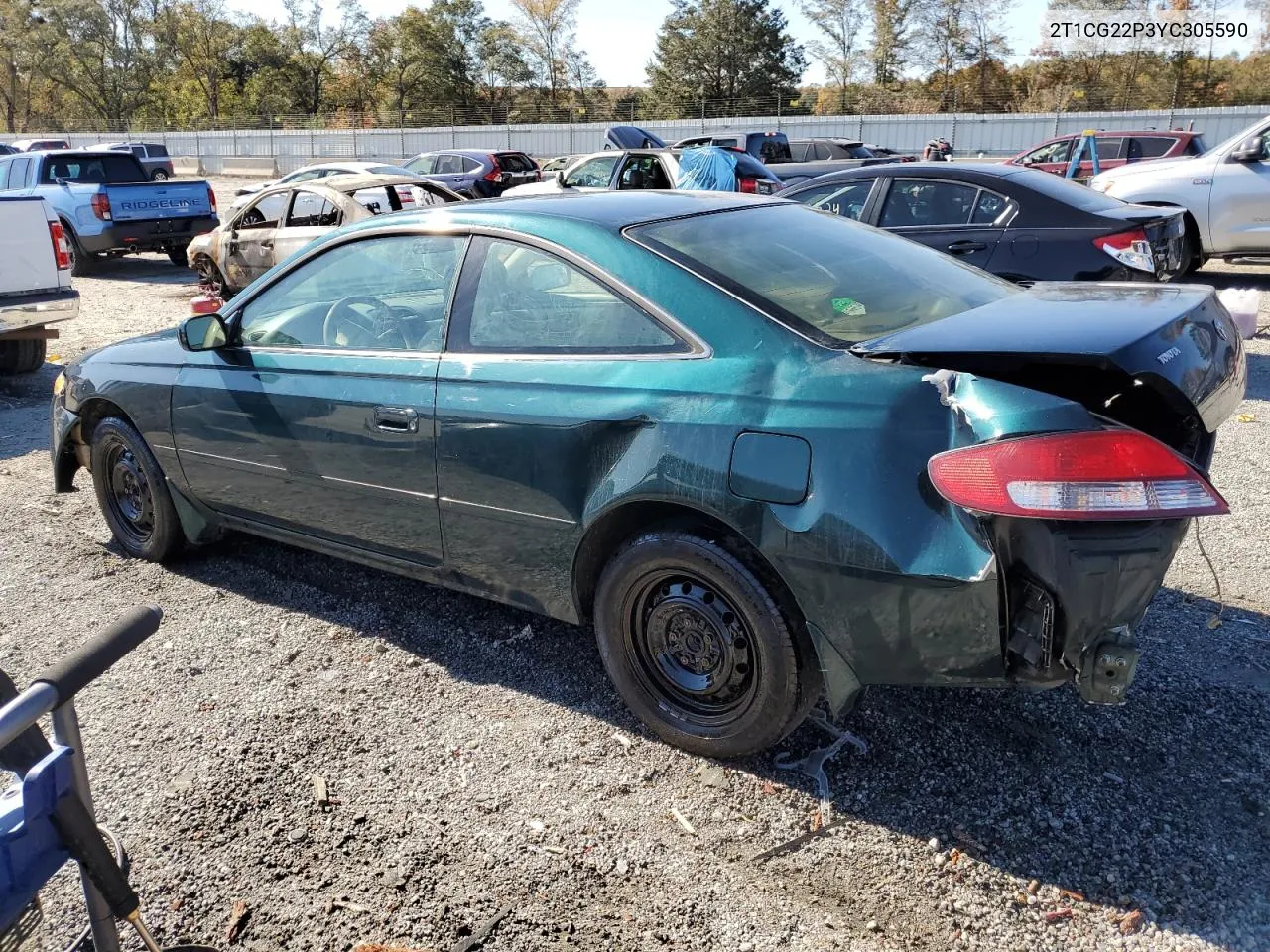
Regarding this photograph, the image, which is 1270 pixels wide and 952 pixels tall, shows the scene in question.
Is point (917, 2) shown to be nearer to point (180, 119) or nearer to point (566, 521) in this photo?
point (180, 119)

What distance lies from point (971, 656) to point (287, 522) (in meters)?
2.73

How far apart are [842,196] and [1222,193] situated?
17.1 feet

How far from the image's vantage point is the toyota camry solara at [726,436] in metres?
2.47

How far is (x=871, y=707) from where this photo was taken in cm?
337

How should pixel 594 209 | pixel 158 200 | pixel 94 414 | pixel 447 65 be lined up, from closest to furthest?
pixel 594 209, pixel 94 414, pixel 158 200, pixel 447 65

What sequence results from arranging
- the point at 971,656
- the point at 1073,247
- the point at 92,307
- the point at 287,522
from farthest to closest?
the point at 92,307, the point at 1073,247, the point at 287,522, the point at 971,656

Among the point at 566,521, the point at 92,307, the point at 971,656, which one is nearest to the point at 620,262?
the point at 566,521

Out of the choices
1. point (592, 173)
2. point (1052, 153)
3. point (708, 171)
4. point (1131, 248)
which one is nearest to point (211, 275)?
point (592, 173)

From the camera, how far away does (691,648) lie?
3055 millimetres

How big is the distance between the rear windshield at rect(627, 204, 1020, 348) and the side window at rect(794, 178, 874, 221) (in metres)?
4.71

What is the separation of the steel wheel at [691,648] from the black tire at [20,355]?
8202 millimetres

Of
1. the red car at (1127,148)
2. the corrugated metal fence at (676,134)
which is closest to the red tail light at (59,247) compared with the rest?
the red car at (1127,148)

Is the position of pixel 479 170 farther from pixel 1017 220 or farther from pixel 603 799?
pixel 603 799

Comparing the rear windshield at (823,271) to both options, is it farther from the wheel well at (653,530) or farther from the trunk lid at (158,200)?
the trunk lid at (158,200)
